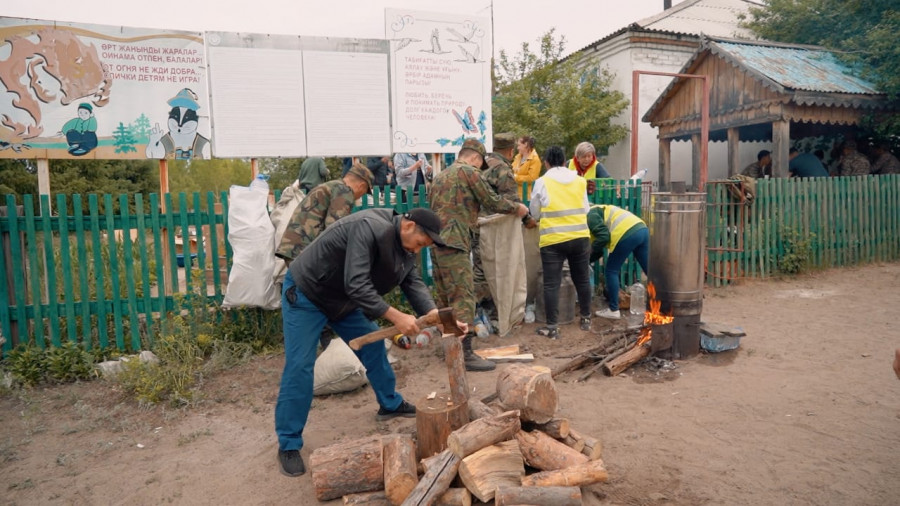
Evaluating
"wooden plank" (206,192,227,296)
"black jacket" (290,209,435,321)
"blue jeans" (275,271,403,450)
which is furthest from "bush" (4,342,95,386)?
"black jacket" (290,209,435,321)

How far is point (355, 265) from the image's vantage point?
344 cm

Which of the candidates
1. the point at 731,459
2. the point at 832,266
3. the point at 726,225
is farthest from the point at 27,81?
the point at 832,266

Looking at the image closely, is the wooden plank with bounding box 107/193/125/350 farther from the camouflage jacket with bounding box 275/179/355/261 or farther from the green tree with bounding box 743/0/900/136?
the green tree with bounding box 743/0/900/136

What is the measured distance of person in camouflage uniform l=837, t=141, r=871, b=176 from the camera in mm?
12281

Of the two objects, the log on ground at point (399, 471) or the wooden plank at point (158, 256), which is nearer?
the log on ground at point (399, 471)

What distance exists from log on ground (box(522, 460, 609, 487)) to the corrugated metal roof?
404 inches

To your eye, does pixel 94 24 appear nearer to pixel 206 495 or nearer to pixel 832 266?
pixel 206 495

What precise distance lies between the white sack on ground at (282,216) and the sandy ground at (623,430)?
2.96 ft

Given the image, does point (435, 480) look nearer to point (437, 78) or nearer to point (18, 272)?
point (18, 272)

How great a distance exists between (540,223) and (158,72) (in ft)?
15.0

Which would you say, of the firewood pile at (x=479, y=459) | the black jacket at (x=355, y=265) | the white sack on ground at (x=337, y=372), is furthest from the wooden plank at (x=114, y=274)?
the firewood pile at (x=479, y=459)

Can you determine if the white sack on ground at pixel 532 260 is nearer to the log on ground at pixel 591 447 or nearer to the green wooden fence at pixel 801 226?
the green wooden fence at pixel 801 226

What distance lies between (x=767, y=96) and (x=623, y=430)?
9922 millimetres

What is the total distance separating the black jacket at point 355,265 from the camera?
11.3 feet
